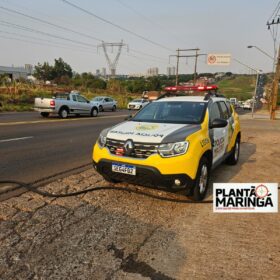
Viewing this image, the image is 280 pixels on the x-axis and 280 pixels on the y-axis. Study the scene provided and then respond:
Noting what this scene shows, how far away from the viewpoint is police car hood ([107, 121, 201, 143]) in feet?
13.3

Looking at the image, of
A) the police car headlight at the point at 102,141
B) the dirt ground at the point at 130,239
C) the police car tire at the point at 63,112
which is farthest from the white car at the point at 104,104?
the dirt ground at the point at 130,239

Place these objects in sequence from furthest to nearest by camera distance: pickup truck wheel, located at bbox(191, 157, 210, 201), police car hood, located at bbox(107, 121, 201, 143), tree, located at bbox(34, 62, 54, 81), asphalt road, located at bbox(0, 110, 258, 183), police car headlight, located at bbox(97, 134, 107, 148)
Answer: tree, located at bbox(34, 62, 54, 81) < asphalt road, located at bbox(0, 110, 258, 183) < police car headlight, located at bbox(97, 134, 107, 148) < pickup truck wheel, located at bbox(191, 157, 210, 201) < police car hood, located at bbox(107, 121, 201, 143)

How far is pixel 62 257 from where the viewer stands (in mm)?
2871

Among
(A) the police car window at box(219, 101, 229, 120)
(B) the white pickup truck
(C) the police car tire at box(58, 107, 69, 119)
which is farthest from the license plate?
(C) the police car tire at box(58, 107, 69, 119)

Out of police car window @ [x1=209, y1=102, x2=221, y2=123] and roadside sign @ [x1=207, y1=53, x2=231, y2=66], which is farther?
roadside sign @ [x1=207, y1=53, x2=231, y2=66]

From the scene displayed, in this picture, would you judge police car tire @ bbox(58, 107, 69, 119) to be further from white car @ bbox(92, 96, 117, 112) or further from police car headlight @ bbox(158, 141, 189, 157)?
police car headlight @ bbox(158, 141, 189, 157)

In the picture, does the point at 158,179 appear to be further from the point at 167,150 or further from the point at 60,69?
the point at 60,69

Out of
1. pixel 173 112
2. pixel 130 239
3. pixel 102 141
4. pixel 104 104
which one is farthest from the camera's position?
pixel 104 104

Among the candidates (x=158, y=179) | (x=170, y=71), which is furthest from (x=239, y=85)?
(x=158, y=179)

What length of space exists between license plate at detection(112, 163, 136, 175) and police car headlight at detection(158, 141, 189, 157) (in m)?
0.48

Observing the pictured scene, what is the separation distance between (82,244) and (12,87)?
1250 inches

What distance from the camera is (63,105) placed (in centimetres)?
1797

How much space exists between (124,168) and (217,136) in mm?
1998

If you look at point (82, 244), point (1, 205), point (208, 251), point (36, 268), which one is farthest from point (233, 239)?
point (1, 205)
